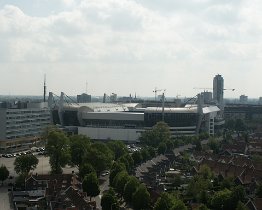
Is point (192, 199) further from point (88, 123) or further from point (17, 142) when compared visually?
point (88, 123)

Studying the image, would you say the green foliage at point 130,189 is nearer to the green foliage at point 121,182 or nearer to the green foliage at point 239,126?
the green foliage at point 121,182

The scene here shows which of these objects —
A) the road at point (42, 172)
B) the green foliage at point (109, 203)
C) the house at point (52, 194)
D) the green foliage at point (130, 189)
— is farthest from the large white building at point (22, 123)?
the green foliage at point (109, 203)

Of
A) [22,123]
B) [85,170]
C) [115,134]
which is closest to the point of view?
[85,170]

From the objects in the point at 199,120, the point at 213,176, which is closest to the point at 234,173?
the point at 213,176

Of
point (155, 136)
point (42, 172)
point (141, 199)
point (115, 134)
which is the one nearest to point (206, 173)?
point (141, 199)

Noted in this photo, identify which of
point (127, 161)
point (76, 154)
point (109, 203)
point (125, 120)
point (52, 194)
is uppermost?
point (125, 120)

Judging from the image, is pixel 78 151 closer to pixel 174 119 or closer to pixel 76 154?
pixel 76 154

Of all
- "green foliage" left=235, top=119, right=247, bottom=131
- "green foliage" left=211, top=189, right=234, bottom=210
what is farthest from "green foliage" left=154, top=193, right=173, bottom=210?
"green foliage" left=235, top=119, right=247, bottom=131
